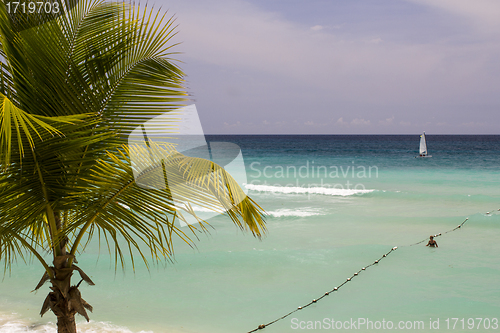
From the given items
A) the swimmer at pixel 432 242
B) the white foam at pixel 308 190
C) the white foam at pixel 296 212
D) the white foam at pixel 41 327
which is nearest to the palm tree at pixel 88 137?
the white foam at pixel 41 327

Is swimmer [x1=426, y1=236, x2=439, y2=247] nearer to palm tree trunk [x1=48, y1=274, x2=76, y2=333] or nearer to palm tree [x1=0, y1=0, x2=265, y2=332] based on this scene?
palm tree [x1=0, y1=0, x2=265, y2=332]

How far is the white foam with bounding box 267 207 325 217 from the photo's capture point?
11180 mm

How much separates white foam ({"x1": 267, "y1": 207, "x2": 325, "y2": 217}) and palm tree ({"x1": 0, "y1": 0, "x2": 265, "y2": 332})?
8699mm

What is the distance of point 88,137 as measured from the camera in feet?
6.79

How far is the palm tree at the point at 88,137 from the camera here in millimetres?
2254

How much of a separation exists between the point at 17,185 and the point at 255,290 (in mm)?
4323

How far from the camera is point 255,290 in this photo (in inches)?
228

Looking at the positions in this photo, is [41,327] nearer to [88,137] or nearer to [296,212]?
[88,137]

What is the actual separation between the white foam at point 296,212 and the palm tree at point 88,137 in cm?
870

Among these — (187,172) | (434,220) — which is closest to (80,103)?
(187,172)

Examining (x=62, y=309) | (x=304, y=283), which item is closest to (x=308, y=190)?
(x=304, y=283)

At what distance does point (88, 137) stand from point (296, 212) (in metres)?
9.88

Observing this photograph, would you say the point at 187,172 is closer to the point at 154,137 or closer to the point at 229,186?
the point at 229,186

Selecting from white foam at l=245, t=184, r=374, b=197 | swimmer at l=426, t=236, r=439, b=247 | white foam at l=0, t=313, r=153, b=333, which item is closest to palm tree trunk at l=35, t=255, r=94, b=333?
white foam at l=0, t=313, r=153, b=333
